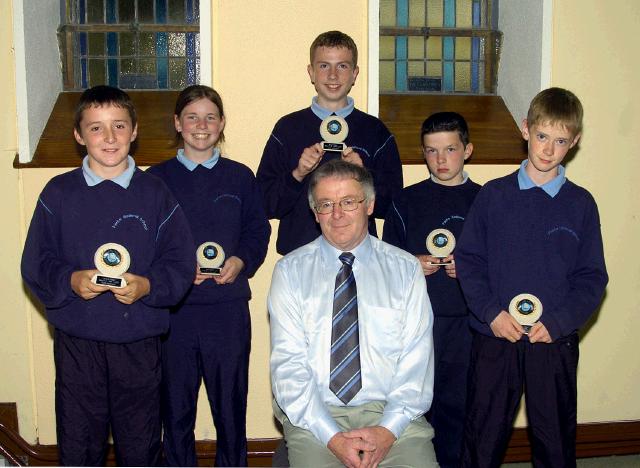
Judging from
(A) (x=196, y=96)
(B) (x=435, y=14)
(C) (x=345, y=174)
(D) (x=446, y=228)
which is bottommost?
(D) (x=446, y=228)

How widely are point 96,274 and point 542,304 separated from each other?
5.57 feet

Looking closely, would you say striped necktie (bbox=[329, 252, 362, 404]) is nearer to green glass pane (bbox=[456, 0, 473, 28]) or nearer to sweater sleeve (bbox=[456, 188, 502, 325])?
sweater sleeve (bbox=[456, 188, 502, 325])

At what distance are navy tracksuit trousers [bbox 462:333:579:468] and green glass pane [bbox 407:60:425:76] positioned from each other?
2128 millimetres

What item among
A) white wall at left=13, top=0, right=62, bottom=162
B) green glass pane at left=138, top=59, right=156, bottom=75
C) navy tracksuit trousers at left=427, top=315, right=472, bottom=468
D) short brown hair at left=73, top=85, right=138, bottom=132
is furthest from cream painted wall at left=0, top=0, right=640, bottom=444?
short brown hair at left=73, top=85, right=138, bottom=132

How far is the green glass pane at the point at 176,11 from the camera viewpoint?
4836mm

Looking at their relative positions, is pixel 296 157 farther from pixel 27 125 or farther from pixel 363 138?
pixel 27 125

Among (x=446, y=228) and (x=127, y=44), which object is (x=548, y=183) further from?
(x=127, y=44)

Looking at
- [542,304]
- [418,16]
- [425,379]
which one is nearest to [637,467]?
[542,304]

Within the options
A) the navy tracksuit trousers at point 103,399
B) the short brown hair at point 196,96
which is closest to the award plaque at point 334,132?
the short brown hair at point 196,96

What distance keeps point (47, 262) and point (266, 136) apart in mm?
1532

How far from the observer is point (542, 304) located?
328 cm

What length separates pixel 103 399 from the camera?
10.5 ft

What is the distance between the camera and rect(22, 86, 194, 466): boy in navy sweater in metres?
3.16

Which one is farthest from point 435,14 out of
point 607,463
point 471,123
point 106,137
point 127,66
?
point 607,463
